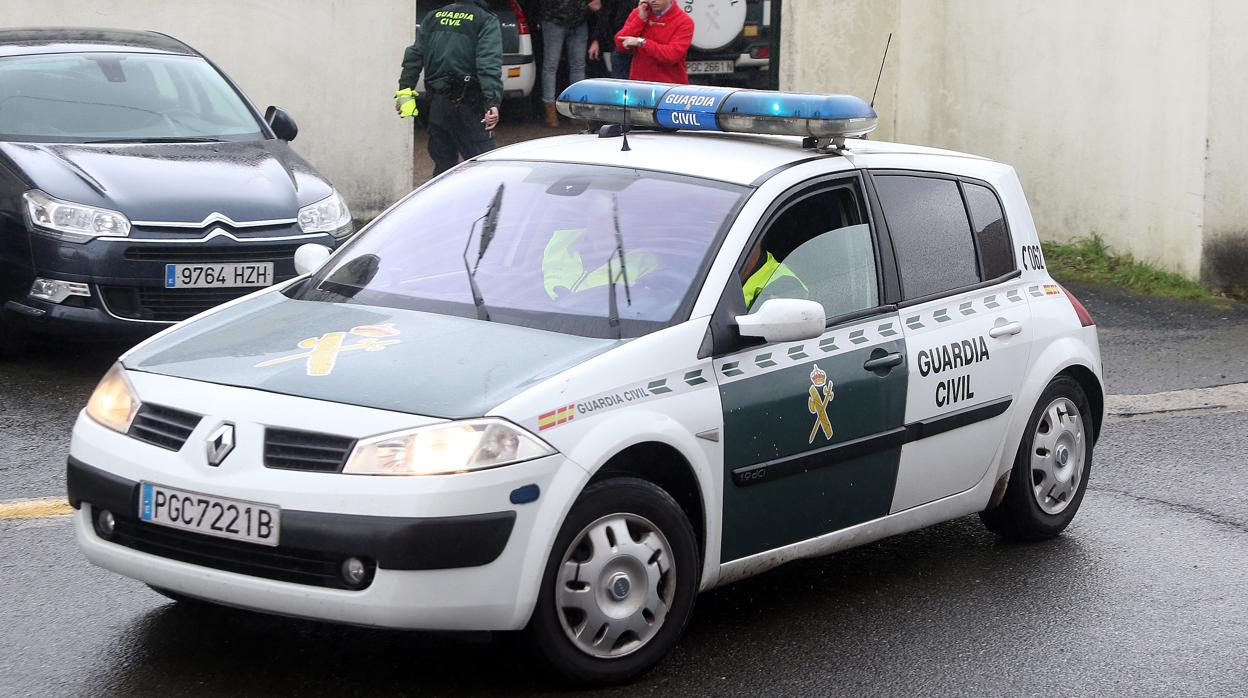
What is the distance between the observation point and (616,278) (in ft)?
16.7

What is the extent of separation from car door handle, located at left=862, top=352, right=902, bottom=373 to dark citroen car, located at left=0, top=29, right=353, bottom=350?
399cm

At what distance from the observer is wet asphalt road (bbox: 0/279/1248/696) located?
15.6 feet

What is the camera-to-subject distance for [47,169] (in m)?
8.41

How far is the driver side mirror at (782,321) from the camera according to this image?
16.1 ft

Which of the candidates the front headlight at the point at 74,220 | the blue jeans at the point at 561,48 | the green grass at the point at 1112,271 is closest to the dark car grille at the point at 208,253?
the front headlight at the point at 74,220

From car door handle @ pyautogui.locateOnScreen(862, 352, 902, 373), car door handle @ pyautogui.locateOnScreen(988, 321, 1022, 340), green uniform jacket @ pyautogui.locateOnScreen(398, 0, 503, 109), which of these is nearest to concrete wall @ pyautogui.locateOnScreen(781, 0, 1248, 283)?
green uniform jacket @ pyautogui.locateOnScreen(398, 0, 503, 109)

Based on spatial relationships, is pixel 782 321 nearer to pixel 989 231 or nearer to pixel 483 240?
pixel 483 240

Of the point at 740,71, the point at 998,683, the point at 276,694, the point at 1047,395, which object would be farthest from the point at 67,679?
the point at 740,71

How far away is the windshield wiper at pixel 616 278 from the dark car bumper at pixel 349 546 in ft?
2.79

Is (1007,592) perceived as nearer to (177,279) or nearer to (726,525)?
(726,525)

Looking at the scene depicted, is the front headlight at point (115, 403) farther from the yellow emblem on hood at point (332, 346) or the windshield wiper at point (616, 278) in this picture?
the windshield wiper at point (616, 278)

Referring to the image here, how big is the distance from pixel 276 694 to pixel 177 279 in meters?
4.05

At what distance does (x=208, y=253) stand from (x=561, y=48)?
28.5ft

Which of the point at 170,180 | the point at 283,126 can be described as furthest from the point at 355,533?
the point at 283,126
